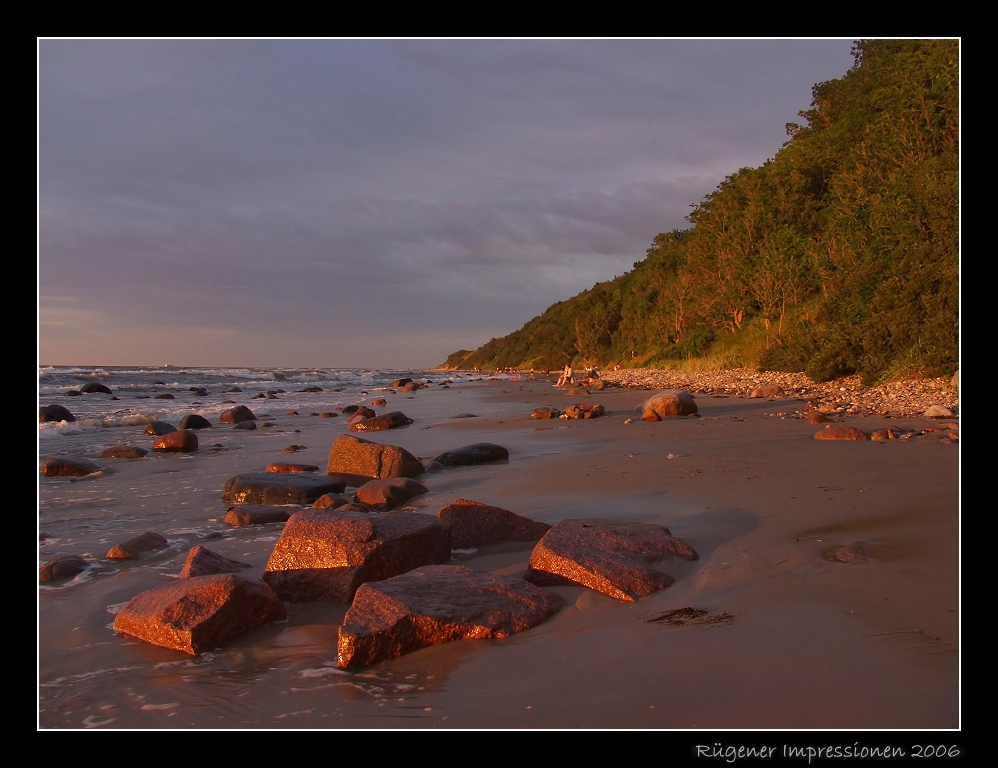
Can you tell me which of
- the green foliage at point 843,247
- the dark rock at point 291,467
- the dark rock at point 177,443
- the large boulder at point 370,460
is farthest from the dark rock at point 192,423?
the green foliage at point 843,247

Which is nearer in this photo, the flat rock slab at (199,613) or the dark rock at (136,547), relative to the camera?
the flat rock slab at (199,613)

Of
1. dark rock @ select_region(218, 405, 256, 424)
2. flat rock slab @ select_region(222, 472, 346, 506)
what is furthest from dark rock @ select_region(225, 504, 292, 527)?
dark rock @ select_region(218, 405, 256, 424)

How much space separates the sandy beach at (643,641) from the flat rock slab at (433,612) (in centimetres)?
6

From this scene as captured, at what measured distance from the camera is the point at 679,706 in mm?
2223

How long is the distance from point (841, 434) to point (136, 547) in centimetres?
760

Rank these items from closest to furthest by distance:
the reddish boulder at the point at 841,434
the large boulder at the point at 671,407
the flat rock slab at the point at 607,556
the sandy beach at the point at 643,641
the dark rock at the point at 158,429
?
the sandy beach at the point at 643,641 → the flat rock slab at the point at 607,556 → the reddish boulder at the point at 841,434 → the dark rock at the point at 158,429 → the large boulder at the point at 671,407

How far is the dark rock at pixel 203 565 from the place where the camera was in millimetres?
3637

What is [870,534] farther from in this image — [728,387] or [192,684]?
[728,387]

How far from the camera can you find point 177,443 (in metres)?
10.1

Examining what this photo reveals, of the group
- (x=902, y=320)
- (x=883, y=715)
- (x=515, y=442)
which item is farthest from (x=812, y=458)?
(x=902, y=320)

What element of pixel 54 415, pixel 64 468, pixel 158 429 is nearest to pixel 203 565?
pixel 64 468

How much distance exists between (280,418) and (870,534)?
1460cm

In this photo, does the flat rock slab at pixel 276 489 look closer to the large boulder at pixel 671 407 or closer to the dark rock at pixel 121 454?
the dark rock at pixel 121 454

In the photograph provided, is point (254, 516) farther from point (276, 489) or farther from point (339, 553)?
point (339, 553)
